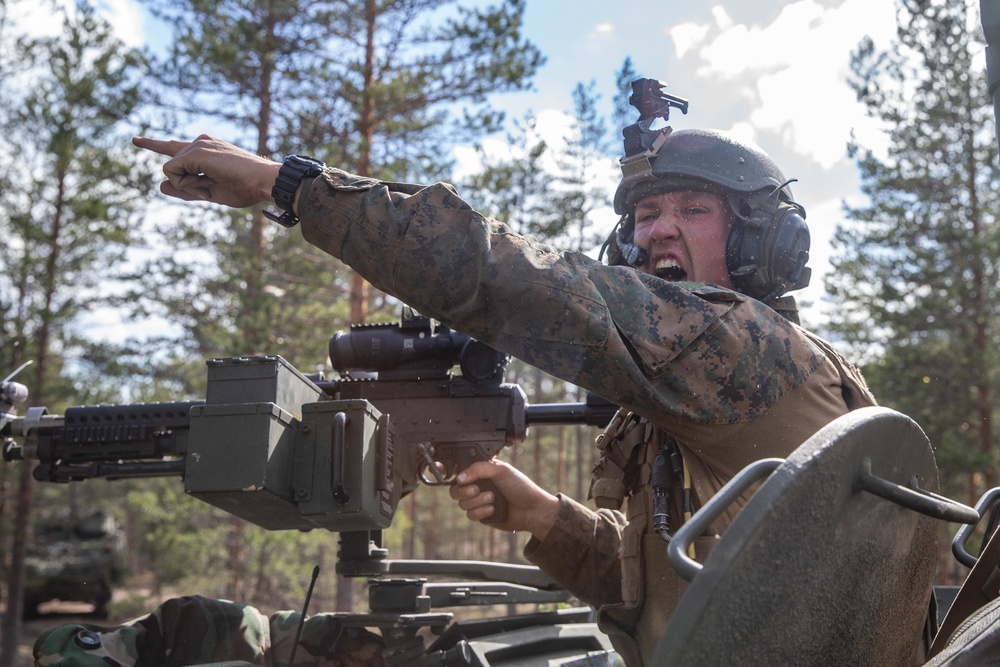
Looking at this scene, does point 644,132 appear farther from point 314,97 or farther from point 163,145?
point 314,97

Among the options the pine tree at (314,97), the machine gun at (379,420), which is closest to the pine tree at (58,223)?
the pine tree at (314,97)

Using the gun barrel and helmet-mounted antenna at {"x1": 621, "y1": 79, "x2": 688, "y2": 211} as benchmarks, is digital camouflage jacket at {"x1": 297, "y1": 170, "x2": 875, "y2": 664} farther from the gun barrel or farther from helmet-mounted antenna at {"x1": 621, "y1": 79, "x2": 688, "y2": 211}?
the gun barrel

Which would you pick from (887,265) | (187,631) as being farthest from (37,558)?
(187,631)

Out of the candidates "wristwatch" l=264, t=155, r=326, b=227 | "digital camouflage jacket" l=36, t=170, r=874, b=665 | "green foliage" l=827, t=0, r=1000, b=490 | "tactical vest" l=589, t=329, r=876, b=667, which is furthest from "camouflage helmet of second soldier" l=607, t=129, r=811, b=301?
"green foliage" l=827, t=0, r=1000, b=490

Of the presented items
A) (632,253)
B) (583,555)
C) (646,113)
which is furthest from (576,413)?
(646,113)

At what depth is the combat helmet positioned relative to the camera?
359cm

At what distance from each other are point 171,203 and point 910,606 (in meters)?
16.8

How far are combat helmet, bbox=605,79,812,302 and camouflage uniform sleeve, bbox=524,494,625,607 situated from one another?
1.06 m

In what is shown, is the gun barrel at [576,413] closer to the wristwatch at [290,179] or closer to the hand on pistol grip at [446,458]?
the hand on pistol grip at [446,458]

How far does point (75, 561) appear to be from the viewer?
20.7m

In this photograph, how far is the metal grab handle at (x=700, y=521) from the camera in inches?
51.9

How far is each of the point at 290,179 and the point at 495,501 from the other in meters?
1.63

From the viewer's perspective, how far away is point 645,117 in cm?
369

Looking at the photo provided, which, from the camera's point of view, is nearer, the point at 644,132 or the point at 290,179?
the point at 290,179
